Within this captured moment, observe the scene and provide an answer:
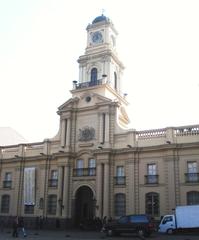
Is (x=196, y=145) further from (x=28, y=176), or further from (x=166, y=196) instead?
(x=28, y=176)

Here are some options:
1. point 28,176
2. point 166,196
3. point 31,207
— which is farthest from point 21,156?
point 166,196

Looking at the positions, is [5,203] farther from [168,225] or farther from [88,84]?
[168,225]

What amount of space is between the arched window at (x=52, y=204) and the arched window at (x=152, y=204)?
36.2ft

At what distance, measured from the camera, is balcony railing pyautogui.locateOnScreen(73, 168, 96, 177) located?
38.1 metres

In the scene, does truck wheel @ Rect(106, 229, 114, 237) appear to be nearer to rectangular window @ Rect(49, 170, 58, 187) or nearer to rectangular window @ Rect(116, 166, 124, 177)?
rectangular window @ Rect(116, 166, 124, 177)

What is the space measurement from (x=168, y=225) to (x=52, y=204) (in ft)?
50.3

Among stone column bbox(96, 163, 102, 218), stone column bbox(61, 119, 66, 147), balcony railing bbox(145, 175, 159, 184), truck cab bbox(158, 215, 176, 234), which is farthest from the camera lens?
stone column bbox(61, 119, 66, 147)

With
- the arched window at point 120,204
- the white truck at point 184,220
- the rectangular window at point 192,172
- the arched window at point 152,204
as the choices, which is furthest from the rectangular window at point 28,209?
the rectangular window at point 192,172

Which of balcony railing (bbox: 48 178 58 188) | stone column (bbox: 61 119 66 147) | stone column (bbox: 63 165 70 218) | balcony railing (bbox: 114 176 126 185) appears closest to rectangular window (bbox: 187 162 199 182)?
balcony railing (bbox: 114 176 126 185)

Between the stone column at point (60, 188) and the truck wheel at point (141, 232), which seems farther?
the stone column at point (60, 188)

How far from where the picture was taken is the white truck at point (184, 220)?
28.1 metres

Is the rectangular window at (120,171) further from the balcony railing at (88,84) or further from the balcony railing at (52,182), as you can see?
the balcony railing at (88,84)

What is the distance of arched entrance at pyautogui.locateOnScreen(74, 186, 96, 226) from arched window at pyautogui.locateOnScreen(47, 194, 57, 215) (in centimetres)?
259

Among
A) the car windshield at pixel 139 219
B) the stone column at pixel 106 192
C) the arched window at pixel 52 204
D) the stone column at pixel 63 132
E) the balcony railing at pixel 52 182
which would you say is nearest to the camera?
the car windshield at pixel 139 219
